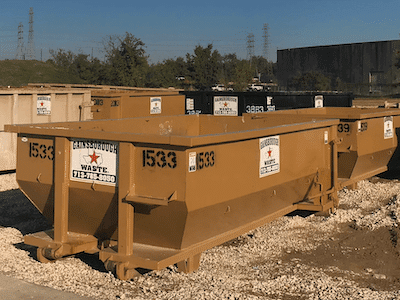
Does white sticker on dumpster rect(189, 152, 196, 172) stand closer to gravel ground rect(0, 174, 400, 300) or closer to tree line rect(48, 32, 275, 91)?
gravel ground rect(0, 174, 400, 300)

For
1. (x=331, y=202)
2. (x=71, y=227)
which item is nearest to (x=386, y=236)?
(x=331, y=202)

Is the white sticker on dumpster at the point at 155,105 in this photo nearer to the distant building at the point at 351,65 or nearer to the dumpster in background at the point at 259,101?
the dumpster in background at the point at 259,101

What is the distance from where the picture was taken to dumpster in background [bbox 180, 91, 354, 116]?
52.4 ft

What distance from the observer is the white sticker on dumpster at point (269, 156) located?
19.6ft

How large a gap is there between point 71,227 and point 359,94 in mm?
61572

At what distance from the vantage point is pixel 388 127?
34.1 ft

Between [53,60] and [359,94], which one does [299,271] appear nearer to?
[359,94]

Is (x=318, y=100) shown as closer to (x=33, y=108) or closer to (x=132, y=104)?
(x=132, y=104)

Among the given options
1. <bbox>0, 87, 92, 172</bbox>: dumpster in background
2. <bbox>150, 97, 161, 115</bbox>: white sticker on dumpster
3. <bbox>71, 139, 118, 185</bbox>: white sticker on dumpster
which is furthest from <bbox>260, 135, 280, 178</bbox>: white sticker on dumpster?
<bbox>150, 97, 161, 115</bbox>: white sticker on dumpster

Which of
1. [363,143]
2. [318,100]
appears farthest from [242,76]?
[363,143]

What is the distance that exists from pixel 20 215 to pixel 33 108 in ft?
18.4

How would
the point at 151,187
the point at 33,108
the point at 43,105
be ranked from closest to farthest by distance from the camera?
the point at 151,187 < the point at 33,108 < the point at 43,105

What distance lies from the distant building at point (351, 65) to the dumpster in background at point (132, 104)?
48371mm

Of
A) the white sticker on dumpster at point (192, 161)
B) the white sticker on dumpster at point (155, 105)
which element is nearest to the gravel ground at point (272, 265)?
the white sticker on dumpster at point (192, 161)
